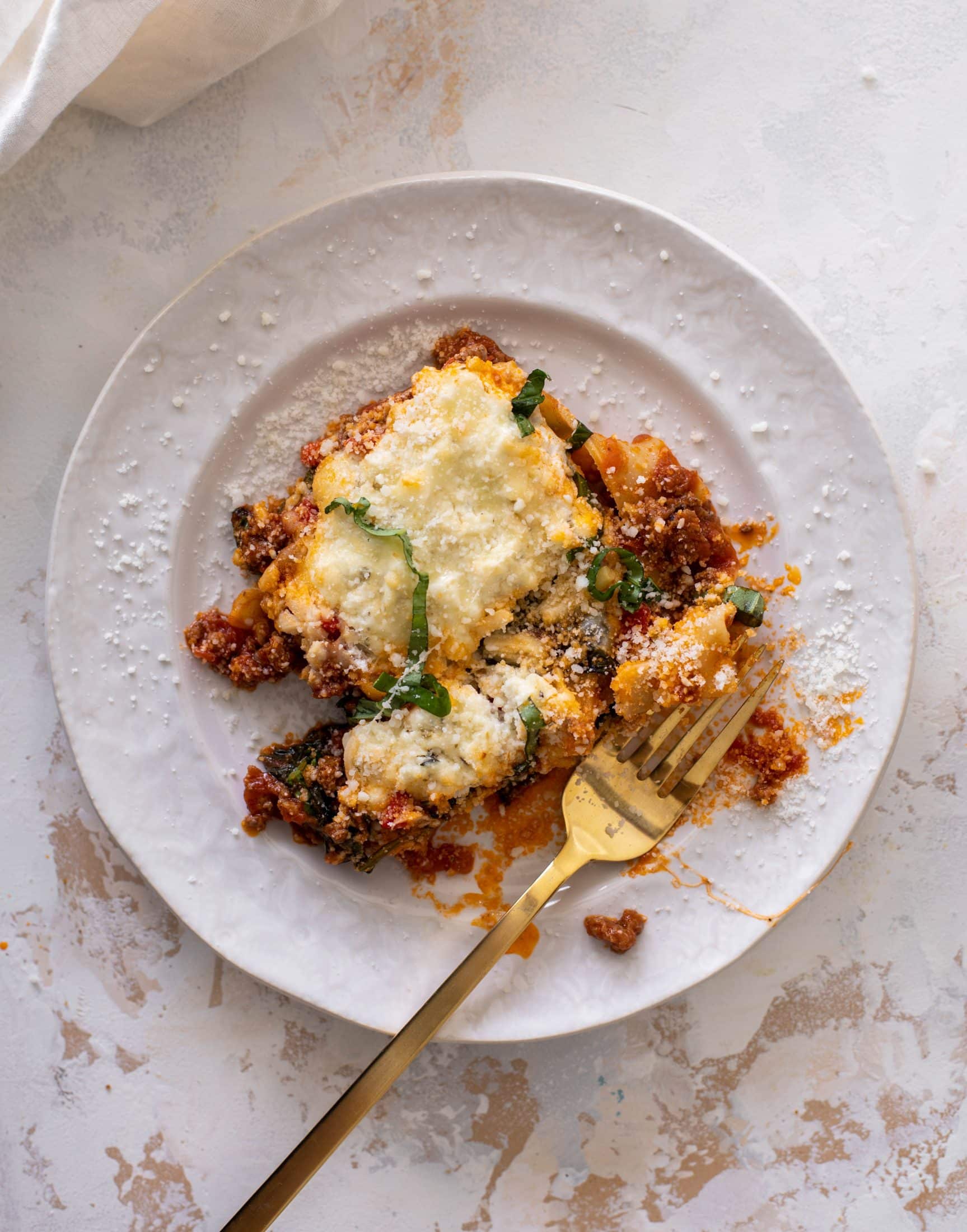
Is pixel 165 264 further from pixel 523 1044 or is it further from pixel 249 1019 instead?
pixel 523 1044

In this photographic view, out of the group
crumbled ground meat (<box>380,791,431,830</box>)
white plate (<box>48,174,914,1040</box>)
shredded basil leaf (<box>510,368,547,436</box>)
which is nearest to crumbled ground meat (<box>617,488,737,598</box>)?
white plate (<box>48,174,914,1040</box>)

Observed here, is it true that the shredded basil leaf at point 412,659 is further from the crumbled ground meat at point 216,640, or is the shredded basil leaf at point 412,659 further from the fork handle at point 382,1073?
the fork handle at point 382,1073

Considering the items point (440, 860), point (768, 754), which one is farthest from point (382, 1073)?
point (768, 754)

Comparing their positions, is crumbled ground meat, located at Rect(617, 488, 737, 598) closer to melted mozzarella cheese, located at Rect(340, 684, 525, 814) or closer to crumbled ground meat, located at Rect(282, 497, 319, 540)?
melted mozzarella cheese, located at Rect(340, 684, 525, 814)

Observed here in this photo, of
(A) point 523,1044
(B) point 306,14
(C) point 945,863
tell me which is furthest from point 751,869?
(B) point 306,14

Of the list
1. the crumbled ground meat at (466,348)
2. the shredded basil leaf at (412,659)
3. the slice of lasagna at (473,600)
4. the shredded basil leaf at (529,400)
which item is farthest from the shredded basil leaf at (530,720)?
the crumbled ground meat at (466,348)

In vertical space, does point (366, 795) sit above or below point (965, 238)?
below

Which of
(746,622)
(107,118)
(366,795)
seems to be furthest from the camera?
(107,118)
